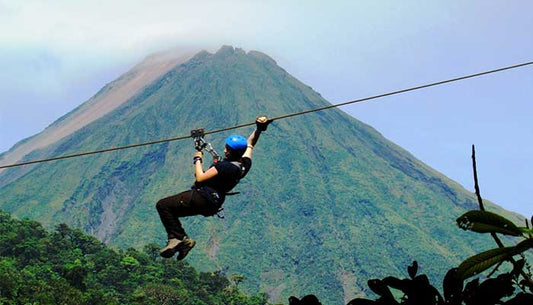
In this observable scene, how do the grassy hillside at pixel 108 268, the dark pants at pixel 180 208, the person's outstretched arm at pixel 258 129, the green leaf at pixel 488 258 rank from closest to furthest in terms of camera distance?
the green leaf at pixel 488 258
the dark pants at pixel 180 208
the person's outstretched arm at pixel 258 129
the grassy hillside at pixel 108 268

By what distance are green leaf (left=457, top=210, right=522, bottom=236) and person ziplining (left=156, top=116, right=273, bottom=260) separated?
600cm

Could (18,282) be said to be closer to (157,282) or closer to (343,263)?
(157,282)

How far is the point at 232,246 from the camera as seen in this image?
638 feet

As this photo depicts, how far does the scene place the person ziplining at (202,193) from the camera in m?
8.12

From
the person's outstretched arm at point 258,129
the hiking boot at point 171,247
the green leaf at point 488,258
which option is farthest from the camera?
the person's outstretched arm at point 258,129

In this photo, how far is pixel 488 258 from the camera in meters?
2.10

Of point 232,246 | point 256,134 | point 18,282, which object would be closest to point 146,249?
point 18,282

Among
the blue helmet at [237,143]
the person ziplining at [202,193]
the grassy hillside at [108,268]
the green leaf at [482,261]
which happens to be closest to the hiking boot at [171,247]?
the person ziplining at [202,193]

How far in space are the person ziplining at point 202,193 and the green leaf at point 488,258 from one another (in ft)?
19.7

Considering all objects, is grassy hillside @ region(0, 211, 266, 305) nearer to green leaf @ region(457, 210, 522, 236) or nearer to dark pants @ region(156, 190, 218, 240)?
dark pants @ region(156, 190, 218, 240)

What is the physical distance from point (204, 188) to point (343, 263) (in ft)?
628

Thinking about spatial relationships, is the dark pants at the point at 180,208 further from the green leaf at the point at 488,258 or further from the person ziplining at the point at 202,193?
the green leaf at the point at 488,258

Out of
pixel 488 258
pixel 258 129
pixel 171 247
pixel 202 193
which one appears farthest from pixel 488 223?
pixel 258 129

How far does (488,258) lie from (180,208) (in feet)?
20.6
